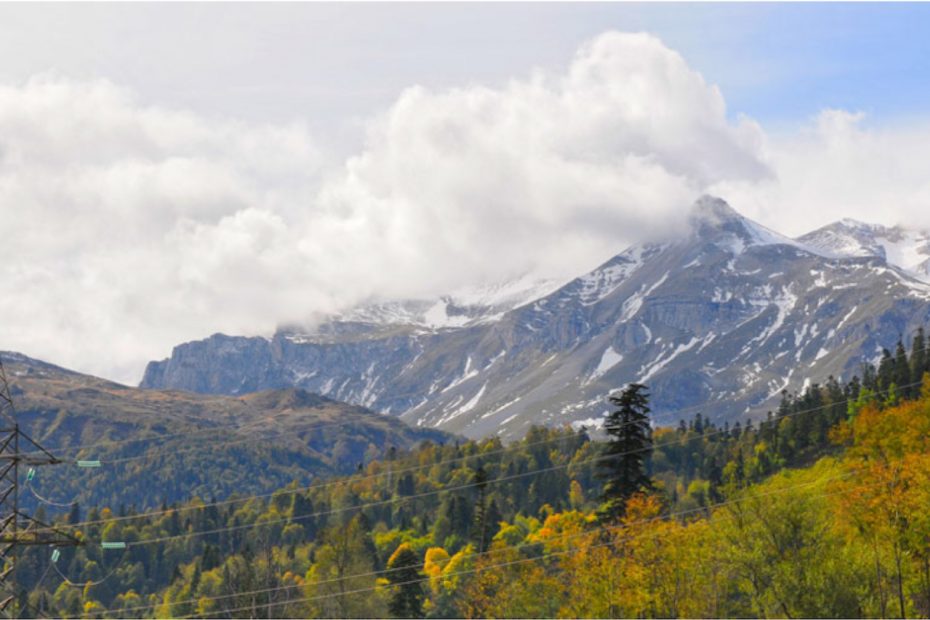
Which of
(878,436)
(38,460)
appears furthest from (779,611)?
(38,460)

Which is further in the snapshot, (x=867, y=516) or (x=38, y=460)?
(x=867, y=516)

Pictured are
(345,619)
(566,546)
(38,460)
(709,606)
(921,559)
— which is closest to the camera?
(38,460)

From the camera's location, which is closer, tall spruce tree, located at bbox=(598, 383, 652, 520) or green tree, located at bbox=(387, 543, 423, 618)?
tall spruce tree, located at bbox=(598, 383, 652, 520)

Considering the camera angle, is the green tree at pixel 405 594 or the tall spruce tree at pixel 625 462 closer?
the tall spruce tree at pixel 625 462

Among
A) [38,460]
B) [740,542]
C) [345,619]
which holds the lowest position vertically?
[345,619]

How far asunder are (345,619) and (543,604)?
4155 centimetres

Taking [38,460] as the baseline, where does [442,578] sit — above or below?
below

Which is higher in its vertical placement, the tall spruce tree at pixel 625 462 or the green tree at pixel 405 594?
the tall spruce tree at pixel 625 462

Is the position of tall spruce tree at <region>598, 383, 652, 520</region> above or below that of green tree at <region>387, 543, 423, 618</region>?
above

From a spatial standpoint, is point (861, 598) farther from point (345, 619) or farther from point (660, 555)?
point (345, 619)

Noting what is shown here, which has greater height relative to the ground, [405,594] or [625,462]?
[625,462]

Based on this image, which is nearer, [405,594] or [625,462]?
[625,462]

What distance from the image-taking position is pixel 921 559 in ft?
363

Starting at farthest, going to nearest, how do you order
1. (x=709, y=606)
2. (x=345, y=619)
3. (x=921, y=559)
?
(x=345, y=619), (x=709, y=606), (x=921, y=559)
